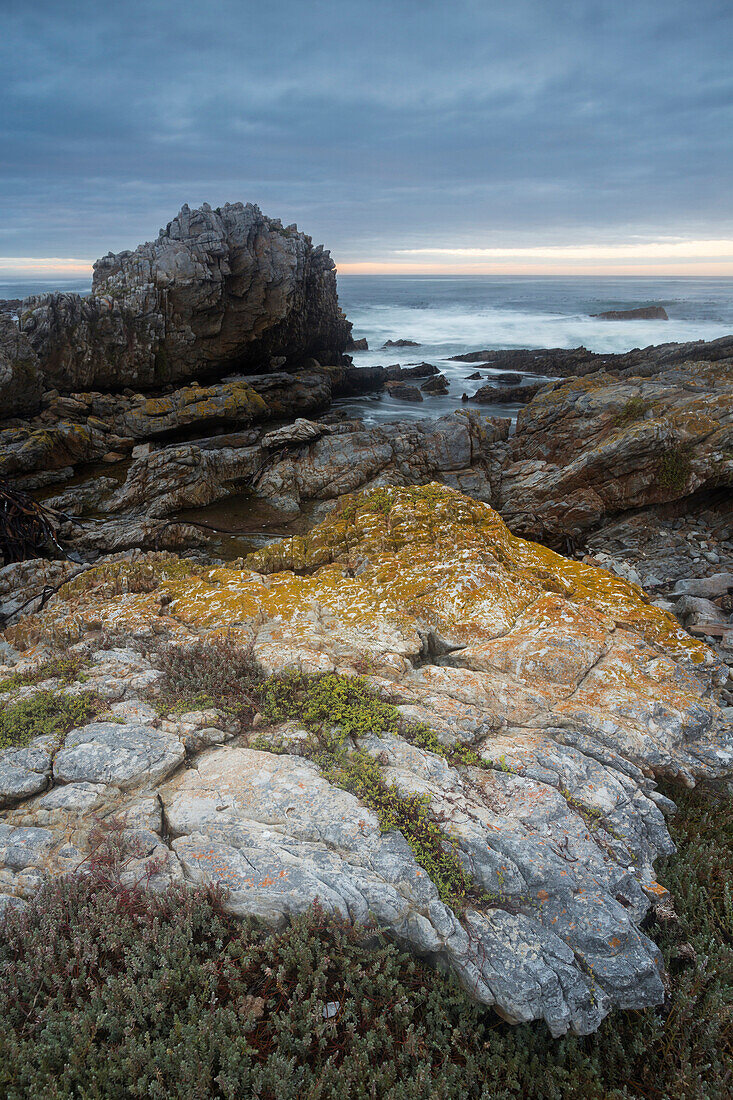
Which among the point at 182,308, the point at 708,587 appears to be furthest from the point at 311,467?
the point at 182,308

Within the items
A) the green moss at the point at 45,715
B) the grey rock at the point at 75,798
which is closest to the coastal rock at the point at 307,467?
the green moss at the point at 45,715

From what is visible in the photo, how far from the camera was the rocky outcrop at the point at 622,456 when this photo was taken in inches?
610

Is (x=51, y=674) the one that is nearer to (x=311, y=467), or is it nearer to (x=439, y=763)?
(x=439, y=763)

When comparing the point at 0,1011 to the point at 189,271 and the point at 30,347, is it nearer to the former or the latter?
the point at 30,347

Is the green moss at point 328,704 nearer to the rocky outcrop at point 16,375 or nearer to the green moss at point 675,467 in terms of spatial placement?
the green moss at point 675,467

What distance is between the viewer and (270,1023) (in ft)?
10.0

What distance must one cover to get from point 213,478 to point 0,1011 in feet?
57.8

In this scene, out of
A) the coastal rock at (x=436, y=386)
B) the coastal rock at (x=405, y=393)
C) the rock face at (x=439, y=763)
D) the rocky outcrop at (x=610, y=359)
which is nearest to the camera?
the rock face at (x=439, y=763)

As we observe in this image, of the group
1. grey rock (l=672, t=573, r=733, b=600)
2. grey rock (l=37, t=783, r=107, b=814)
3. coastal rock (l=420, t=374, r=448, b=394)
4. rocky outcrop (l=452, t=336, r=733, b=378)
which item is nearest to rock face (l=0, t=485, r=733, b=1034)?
grey rock (l=37, t=783, r=107, b=814)

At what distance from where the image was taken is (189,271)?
103 ft

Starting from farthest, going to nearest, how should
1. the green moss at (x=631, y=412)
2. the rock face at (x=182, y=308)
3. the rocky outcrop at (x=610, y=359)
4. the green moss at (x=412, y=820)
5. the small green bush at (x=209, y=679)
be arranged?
the rocky outcrop at (x=610, y=359)
the rock face at (x=182, y=308)
the green moss at (x=631, y=412)
the small green bush at (x=209, y=679)
the green moss at (x=412, y=820)

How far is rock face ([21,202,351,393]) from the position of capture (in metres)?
28.8

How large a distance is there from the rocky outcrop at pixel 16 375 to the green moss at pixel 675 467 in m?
28.9

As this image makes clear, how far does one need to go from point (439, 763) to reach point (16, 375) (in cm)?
3032
